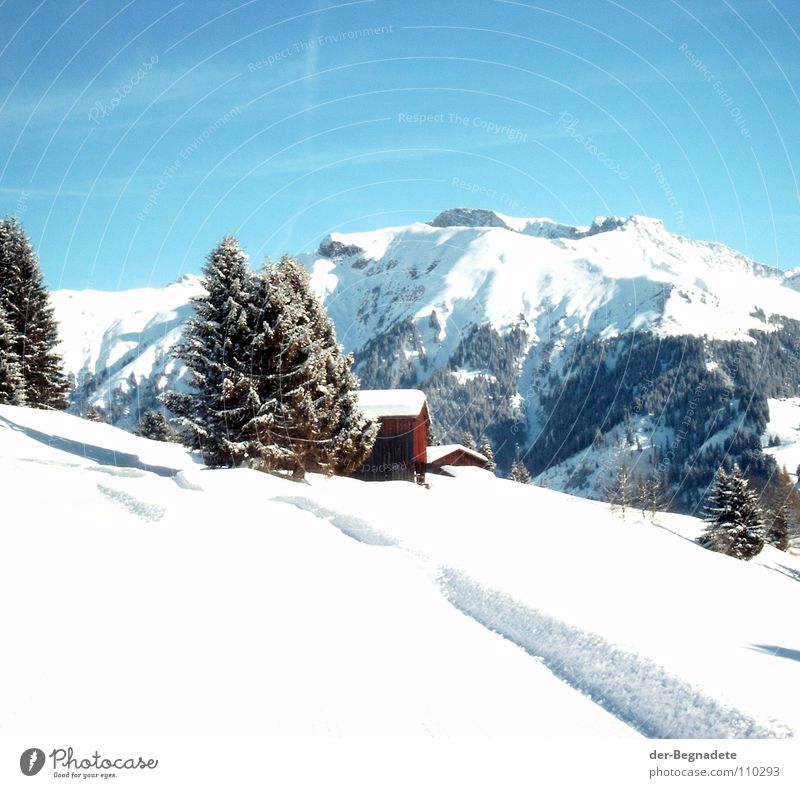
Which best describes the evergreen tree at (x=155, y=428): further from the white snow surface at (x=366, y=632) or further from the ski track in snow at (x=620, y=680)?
the ski track in snow at (x=620, y=680)

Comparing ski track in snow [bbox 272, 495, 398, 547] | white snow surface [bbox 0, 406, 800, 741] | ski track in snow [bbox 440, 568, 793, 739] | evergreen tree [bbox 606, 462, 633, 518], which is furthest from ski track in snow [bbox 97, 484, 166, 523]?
evergreen tree [bbox 606, 462, 633, 518]

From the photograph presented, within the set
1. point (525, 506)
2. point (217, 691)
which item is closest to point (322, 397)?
point (525, 506)

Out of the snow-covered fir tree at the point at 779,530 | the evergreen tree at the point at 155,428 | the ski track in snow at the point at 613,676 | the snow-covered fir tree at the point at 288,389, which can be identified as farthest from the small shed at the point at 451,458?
the ski track in snow at the point at 613,676

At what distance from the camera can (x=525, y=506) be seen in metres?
25.0

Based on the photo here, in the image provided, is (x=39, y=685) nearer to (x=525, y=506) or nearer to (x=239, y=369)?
(x=525, y=506)

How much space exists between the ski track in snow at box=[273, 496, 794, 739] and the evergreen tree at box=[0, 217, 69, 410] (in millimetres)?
38253

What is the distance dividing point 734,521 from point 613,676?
171ft

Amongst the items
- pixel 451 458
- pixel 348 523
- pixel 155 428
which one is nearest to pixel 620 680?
pixel 348 523

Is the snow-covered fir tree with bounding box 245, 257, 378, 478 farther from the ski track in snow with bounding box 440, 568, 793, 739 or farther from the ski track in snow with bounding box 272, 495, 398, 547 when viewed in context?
the ski track in snow with bounding box 440, 568, 793, 739

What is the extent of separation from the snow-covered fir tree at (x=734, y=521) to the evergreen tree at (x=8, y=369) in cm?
4632

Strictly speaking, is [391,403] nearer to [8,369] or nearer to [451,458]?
[8,369]

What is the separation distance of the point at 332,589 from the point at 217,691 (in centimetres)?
380

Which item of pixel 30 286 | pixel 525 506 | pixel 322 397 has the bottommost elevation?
pixel 525 506

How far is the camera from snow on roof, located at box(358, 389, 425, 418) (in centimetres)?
5091
